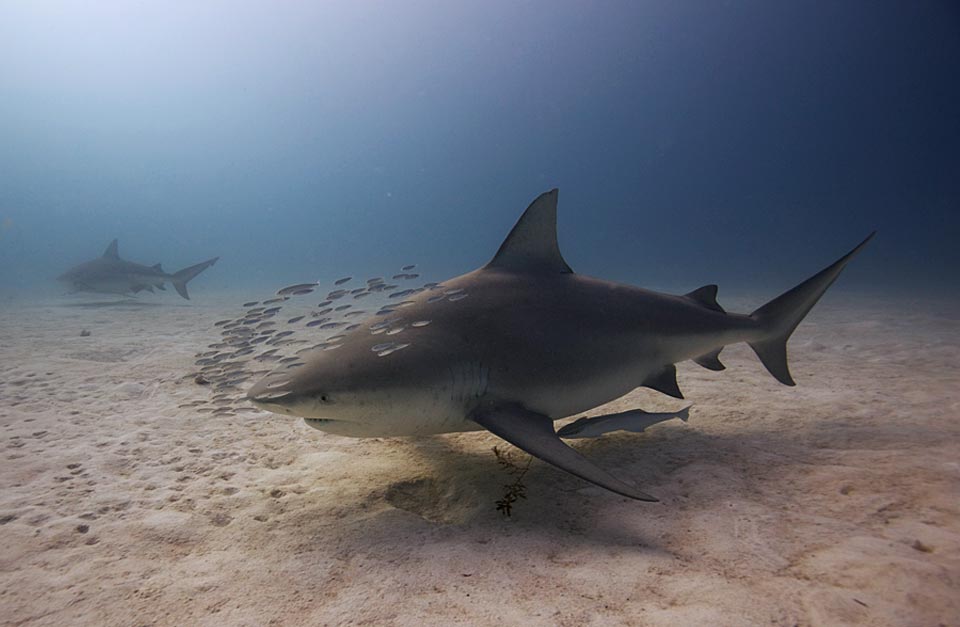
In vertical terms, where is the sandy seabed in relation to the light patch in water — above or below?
A: below

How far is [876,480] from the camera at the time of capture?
2.67 m

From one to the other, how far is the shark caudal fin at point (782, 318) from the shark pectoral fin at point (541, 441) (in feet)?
8.52

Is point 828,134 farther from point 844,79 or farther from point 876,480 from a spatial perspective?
point 876,480

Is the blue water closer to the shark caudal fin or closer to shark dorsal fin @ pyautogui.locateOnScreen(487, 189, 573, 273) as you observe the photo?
the shark caudal fin

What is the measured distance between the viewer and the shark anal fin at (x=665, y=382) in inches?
142

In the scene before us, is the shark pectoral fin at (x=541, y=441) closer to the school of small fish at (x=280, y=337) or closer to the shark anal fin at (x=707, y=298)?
the school of small fish at (x=280, y=337)

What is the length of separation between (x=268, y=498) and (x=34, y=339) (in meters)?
9.64

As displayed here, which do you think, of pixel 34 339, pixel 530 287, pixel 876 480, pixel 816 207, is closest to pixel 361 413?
pixel 530 287

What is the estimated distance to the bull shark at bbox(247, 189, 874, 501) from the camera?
8.18 ft

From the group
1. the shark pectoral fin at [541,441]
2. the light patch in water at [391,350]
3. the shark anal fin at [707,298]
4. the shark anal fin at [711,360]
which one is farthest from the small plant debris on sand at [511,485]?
the shark anal fin at [707,298]

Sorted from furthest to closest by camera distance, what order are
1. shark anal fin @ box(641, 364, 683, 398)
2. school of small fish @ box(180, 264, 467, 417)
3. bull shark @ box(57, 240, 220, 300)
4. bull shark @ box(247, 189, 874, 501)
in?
1. bull shark @ box(57, 240, 220, 300)
2. shark anal fin @ box(641, 364, 683, 398)
3. school of small fish @ box(180, 264, 467, 417)
4. bull shark @ box(247, 189, 874, 501)

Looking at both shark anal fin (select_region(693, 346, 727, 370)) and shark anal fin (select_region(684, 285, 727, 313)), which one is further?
shark anal fin (select_region(684, 285, 727, 313))

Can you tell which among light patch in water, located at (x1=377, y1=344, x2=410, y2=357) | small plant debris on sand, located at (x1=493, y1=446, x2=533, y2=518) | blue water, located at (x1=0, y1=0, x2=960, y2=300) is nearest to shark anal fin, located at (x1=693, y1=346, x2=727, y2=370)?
small plant debris on sand, located at (x1=493, y1=446, x2=533, y2=518)

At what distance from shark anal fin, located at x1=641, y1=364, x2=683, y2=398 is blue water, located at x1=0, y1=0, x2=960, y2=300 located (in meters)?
26.4
